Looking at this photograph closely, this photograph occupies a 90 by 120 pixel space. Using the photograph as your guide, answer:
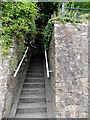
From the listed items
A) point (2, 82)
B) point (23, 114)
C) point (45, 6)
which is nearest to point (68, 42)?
point (2, 82)

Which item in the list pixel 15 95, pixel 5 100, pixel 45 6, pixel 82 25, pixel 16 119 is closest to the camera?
pixel 5 100

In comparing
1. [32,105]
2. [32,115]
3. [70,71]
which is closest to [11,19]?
[70,71]

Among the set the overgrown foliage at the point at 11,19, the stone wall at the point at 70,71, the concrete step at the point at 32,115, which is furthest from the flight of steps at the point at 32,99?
the overgrown foliage at the point at 11,19

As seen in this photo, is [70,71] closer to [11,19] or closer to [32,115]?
[32,115]

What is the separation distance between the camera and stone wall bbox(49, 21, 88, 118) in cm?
208

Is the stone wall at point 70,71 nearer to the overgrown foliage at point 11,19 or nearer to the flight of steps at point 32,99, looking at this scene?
the flight of steps at point 32,99

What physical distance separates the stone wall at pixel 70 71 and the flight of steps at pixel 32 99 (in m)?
0.49

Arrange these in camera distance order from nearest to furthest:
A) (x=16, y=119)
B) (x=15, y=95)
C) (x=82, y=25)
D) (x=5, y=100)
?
(x=5, y=100) < (x=16, y=119) < (x=82, y=25) < (x=15, y=95)

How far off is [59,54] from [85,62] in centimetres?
71

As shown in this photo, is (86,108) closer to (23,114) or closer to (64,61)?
(64,61)

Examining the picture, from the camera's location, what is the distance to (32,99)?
103 inches

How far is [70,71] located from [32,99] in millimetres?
1407

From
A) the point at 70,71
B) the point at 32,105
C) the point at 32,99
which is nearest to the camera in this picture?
the point at 70,71

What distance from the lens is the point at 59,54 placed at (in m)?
2.23
